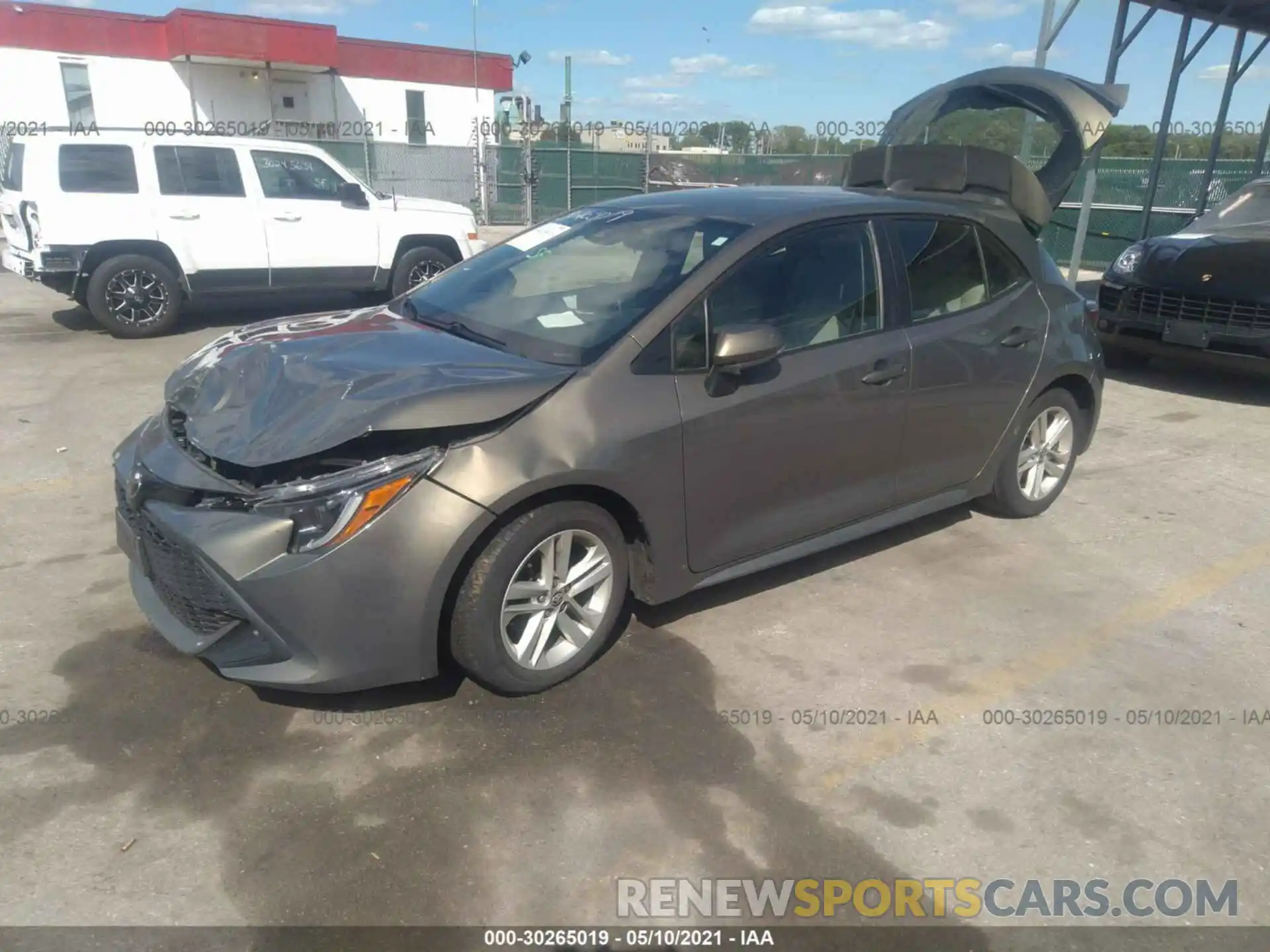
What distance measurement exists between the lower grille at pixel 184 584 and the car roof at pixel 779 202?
95.0 inches

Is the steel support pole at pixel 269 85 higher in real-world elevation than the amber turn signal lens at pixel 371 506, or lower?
higher

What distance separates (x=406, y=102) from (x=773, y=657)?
29.5m

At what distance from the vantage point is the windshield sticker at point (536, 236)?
436cm

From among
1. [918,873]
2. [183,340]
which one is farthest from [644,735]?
[183,340]

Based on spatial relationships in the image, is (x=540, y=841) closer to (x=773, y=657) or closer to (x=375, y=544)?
(x=375, y=544)

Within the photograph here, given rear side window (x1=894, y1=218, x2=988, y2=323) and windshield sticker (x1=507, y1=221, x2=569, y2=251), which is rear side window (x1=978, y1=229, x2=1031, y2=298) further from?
windshield sticker (x1=507, y1=221, x2=569, y2=251)

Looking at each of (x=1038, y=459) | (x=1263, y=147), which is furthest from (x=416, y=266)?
(x=1263, y=147)

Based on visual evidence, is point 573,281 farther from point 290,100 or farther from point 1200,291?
point 290,100

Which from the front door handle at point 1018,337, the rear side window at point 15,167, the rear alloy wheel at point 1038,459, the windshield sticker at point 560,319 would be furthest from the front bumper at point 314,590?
the rear side window at point 15,167

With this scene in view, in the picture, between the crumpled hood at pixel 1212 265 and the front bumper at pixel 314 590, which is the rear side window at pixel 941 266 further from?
the crumpled hood at pixel 1212 265

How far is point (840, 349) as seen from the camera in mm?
3842

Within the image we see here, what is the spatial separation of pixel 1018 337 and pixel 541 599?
9.23 feet
